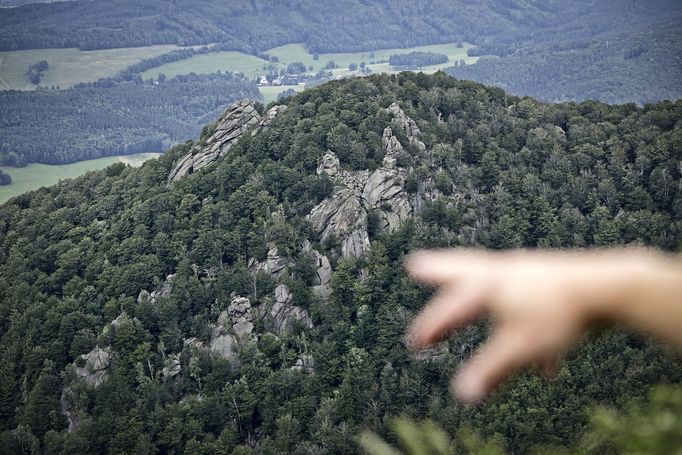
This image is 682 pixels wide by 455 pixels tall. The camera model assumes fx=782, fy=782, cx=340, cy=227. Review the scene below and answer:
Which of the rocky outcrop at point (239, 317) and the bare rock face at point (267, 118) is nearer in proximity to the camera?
the rocky outcrop at point (239, 317)

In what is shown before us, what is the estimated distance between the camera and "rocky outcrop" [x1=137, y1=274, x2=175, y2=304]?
106m

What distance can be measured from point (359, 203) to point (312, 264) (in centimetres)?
Result: 1086

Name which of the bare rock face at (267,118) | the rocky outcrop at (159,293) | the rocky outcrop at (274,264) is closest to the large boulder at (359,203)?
the rocky outcrop at (274,264)

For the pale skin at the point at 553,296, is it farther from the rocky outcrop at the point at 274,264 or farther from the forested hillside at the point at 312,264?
the rocky outcrop at the point at 274,264

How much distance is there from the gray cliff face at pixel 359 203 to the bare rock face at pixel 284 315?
33.1 ft

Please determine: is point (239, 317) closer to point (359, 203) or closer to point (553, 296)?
point (359, 203)

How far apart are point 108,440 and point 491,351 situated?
83376mm

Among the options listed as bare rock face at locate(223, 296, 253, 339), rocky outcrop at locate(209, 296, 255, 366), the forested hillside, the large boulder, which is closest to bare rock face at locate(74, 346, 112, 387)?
the forested hillside

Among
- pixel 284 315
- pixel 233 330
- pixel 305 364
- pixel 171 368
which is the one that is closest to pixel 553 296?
pixel 305 364

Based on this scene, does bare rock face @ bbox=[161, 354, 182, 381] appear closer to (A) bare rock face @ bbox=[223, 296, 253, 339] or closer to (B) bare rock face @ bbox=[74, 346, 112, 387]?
(B) bare rock face @ bbox=[74, 346, 112, 387]

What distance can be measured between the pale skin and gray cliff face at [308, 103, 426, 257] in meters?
90.9

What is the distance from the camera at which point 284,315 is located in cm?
10088

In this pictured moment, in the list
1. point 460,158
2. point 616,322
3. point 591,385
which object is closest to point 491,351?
point 616,322

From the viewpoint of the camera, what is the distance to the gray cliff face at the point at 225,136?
125062 mm
